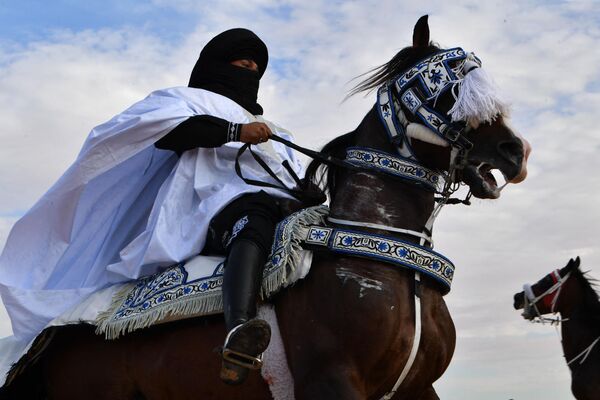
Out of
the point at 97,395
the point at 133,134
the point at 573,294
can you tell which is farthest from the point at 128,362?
the point at 573,294

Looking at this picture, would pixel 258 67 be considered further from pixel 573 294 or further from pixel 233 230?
pixel 573 294

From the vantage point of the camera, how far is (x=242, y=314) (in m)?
4.89

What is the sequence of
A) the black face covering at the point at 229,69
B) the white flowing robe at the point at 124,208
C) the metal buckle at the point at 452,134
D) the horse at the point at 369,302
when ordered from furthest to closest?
the black face covering at the point at 229,69 < the white flowing robe at the point at 124,208 < the metal buckle at the point at 452,134 < the horse at the point at 369,302

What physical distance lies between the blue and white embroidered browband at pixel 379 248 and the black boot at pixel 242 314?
1.15ft

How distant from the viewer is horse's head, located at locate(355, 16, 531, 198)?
5129 mm

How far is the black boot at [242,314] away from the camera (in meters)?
4.69

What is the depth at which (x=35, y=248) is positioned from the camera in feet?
20.3

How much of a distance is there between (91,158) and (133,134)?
1.12 feet

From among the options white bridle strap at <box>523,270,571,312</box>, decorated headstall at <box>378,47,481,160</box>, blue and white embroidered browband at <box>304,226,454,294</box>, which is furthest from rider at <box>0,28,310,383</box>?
white bridle strap at <box>523,270,571,312</box>

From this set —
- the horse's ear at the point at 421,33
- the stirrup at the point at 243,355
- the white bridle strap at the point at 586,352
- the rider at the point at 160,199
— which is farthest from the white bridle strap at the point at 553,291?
the stirrup at the point at 243,355

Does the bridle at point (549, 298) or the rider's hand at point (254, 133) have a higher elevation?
the bridle at point (549, 298)

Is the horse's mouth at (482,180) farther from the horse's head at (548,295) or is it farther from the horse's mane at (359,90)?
the horse's head at (548,295)

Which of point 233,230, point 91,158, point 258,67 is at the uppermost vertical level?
point 258,67

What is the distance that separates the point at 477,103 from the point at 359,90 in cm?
97
